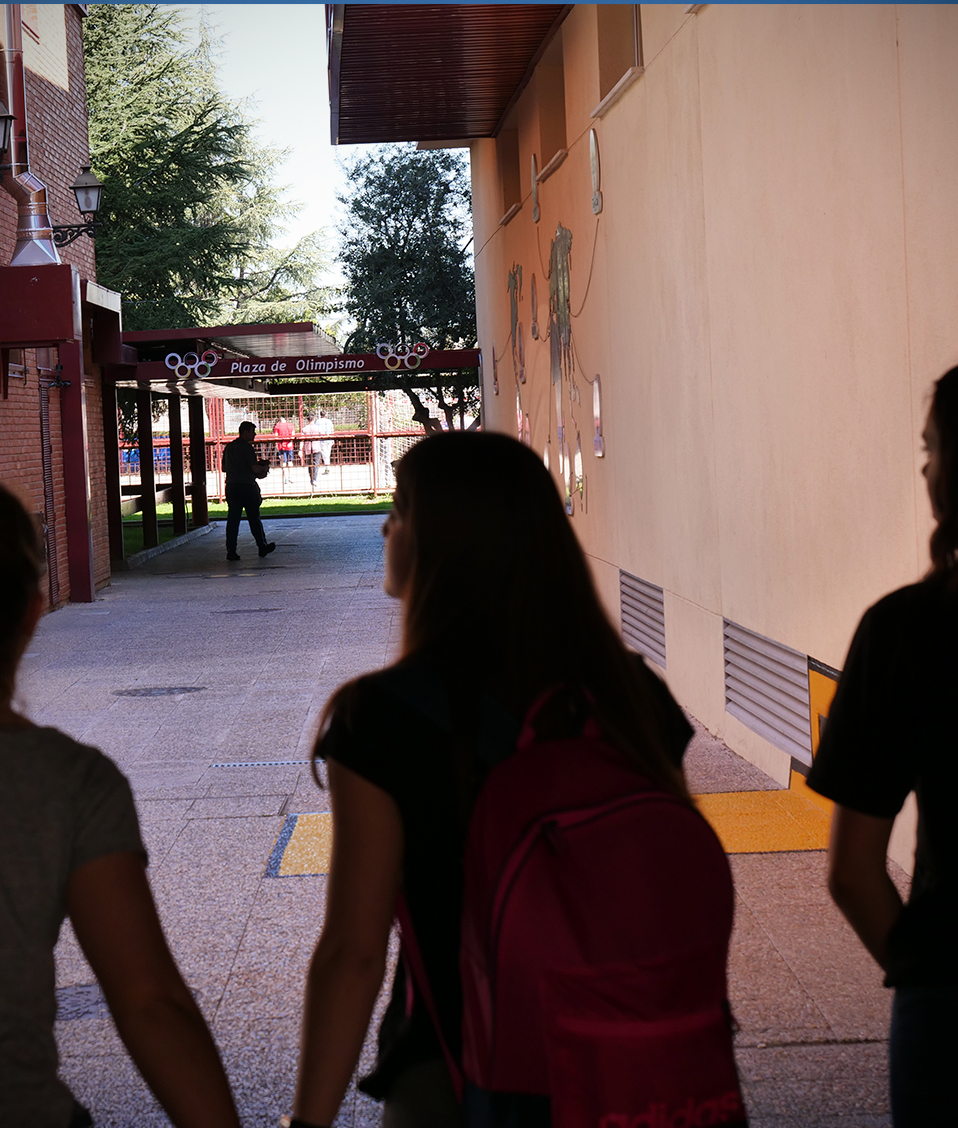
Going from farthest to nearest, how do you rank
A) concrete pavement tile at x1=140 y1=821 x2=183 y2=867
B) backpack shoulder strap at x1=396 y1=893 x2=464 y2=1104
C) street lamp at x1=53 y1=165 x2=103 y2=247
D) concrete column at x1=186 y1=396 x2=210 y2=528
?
concrete column at x1=186 y1=396 x2=210 y2=528 → street lamp at x1=53 y1=165 x2=103 y2=247 → concrete pavement tile at x1=140 y1=821 x2=183 y2=867 → backpack shoulder strap at x1=396 y1=893 x2=464 y2=1104

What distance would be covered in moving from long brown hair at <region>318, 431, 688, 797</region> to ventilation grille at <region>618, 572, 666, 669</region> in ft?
25.6

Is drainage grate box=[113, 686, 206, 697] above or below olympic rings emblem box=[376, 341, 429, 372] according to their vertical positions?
below

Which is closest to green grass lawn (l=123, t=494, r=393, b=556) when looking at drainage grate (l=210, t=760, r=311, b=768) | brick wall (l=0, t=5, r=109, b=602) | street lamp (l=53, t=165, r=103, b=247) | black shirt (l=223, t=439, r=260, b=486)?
black shirt (l=223, t=439, r=260, b=486)

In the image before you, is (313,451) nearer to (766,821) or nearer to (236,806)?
(236,806)

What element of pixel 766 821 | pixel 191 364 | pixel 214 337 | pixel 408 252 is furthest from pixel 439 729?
pixel 408 252

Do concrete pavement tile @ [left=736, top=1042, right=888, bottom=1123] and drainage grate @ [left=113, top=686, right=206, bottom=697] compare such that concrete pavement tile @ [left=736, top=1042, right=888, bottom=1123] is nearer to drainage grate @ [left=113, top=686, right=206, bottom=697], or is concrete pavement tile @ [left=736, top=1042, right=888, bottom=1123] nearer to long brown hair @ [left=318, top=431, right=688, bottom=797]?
long brown hair @ [left=318, top=431, right=688, bottom=797]

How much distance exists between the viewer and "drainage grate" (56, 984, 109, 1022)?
14.2 feet

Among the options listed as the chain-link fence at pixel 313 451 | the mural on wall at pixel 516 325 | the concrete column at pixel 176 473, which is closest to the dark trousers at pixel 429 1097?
the mural on wall at pixel 516 325

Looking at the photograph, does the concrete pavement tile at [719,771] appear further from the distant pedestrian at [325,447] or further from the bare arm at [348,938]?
the distant pedestrian at [325,447]

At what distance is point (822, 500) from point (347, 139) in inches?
511

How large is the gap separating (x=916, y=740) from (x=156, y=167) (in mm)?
35732

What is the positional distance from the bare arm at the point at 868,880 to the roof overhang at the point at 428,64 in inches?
403

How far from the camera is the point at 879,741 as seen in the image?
182cm

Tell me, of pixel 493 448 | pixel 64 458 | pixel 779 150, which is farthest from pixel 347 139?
pixel 493 448
